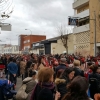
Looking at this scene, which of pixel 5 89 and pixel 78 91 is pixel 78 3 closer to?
pixel 5 89

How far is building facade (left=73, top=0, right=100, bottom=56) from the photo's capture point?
132 ft

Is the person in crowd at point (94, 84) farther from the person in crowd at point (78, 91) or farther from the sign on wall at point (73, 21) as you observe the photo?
the sign on wall at point (73, 21)

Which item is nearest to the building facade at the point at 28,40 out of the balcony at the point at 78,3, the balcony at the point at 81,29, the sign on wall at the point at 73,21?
the balcony at the point at 78,3

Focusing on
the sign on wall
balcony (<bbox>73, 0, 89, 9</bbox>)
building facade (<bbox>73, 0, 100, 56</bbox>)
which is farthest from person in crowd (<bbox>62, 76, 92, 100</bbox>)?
balcony (<bbox>73, 0, 89, 9</bbox>)

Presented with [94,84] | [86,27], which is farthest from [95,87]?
[86,27]

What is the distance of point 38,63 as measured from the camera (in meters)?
9.55

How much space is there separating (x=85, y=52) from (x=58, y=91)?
37.8m

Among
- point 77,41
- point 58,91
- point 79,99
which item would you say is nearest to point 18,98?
point 58,91

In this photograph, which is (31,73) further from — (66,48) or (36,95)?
(66,48)

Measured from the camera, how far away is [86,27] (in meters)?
42.5

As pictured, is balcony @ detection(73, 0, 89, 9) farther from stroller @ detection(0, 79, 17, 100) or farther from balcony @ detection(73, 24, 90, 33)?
stroller @ detection(0, 79, 17, 100)

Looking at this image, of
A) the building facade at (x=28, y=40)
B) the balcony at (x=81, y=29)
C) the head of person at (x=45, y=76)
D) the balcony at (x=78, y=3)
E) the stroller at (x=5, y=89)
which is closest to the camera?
the head of person at (x=45, y=76)

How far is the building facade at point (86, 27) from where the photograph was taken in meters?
40.3

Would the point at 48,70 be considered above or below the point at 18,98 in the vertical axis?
above
